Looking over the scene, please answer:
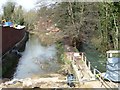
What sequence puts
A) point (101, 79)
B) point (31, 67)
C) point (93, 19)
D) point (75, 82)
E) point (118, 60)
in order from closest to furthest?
1. point (118, 60)
2. point (101, 79)
3. point (75, 82)
4. point (31, 67)
5. point (93, 19)

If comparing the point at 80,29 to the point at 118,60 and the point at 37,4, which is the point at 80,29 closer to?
the point at 37,4

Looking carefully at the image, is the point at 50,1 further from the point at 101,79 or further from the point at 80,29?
the point at 101,79

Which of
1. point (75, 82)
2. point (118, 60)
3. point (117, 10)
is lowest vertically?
point (75, 82)

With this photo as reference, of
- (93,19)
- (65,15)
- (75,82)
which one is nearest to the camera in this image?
(75,82)

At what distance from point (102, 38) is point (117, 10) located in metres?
3.82

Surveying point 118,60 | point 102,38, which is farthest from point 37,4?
point 118,60

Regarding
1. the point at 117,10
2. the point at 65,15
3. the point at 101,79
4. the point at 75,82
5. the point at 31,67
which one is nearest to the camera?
the point at 101,79

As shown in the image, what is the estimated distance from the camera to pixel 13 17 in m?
45.8

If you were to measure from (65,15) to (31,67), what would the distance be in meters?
6.61

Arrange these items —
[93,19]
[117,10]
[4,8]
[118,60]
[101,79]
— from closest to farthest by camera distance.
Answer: [118,60], [101,79], [117,10], [93,19], [4,8]

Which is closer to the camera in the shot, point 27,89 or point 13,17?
point 27,89

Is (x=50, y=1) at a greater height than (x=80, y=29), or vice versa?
(x=50, y=1)

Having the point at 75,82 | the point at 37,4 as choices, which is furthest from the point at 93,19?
the point at 75,82

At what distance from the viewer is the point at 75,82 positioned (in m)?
10.0
